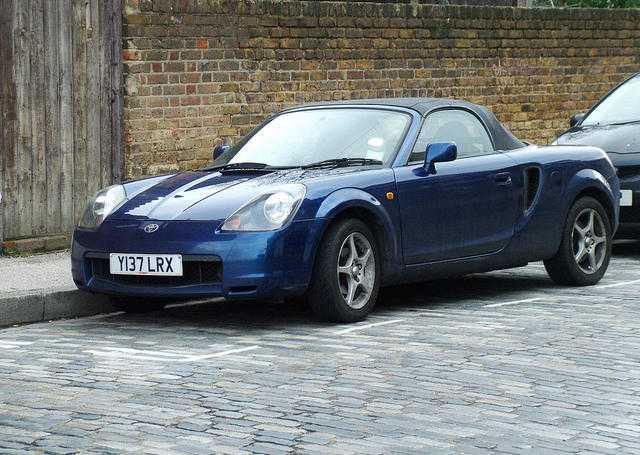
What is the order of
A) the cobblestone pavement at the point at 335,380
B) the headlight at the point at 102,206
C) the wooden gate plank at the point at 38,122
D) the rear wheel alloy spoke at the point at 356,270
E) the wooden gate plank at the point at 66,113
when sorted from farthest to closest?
1. the wooden gate plank at the point at 66,113
2. the wooden gate plank at the point at 38,122
3. the headlight at the point at 102,206
4. the rear wheel alloy spoke at the point at 356,270
5. the cobblestone pavement at the point at 335,380

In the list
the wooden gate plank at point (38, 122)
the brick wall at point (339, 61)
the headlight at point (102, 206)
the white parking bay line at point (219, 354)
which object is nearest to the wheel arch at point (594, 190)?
the headlight at point (102, 206)

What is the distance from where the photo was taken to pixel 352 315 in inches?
364

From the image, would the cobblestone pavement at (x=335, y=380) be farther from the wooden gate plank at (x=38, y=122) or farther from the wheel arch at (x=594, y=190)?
the wooden gate plank at (x=38, y=122)

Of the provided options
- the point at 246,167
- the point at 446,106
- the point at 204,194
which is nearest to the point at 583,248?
the point at 446,106

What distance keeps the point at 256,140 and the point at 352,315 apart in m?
1.74

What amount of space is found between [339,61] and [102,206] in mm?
6080

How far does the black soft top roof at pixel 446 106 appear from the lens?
33.9 feet

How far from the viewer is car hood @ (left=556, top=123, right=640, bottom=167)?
13156mm

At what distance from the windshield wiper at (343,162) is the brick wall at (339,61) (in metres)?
3.76

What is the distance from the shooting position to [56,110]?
12586 mm

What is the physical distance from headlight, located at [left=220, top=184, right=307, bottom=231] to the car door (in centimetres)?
95

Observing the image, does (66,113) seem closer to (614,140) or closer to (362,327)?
(362,327)

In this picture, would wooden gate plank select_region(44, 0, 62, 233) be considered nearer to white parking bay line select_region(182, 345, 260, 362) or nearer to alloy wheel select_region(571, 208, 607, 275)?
alloy wheel select_region(571, 208, 607, 275)

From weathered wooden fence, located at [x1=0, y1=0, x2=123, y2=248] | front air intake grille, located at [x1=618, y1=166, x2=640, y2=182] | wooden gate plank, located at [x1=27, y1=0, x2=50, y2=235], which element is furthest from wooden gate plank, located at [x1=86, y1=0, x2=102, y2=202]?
front air intake grille, located at [x1=618, y1=166, x2=640, y2=182]
